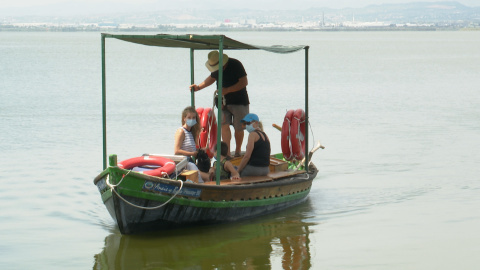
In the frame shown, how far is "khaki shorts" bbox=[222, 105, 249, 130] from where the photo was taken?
13.5 meters

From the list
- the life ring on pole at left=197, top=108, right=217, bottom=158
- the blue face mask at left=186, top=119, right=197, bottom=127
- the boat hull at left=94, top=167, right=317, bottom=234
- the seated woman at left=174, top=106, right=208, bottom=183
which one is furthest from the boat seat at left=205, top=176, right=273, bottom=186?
the life ring on pole at left=197, top=108, right=217, bottom=158

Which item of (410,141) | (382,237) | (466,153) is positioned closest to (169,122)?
(410,141)

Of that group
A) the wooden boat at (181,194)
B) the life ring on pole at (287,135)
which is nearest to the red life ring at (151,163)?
the wooden boat at (181,194)

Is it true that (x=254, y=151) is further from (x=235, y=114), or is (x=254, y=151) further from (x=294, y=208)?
(x=294, y=208)

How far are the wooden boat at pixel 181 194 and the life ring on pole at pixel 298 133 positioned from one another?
0.98 metres

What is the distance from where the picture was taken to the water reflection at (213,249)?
424 inches

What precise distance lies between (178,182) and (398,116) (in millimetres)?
18215

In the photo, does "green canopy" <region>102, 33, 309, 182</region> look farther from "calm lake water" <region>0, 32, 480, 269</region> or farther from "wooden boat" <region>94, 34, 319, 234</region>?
"calm lake water" <region>0, 32, 480, 269</region>

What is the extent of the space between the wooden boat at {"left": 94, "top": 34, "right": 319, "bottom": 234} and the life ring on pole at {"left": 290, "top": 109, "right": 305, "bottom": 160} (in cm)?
98

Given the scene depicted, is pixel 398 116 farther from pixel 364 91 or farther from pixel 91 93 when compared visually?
pixel 91 93

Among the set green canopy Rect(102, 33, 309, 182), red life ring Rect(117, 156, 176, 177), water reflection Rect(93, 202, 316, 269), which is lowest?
water reflection Rect(93, 202, 316, 269)

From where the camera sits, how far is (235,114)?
13500 mm

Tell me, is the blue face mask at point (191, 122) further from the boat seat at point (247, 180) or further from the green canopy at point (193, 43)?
the boat seat at point (247, 180)

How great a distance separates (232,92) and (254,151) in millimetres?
1288
